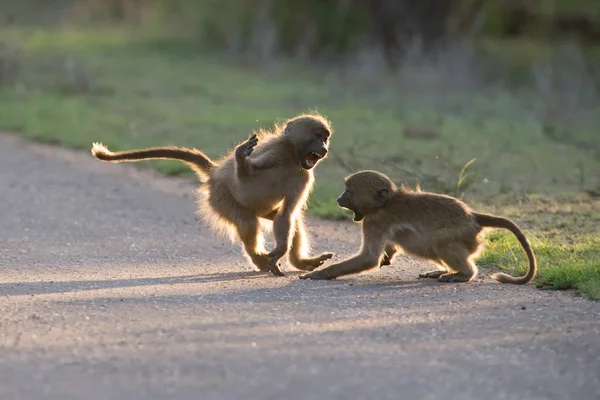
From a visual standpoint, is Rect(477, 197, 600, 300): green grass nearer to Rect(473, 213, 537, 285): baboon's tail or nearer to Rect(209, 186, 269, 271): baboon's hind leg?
Rect(473, 213, 537, 285): baboon's tail

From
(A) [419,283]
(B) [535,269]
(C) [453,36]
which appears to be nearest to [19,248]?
(A) [419,283]

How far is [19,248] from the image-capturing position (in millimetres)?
10383

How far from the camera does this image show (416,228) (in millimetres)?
8961

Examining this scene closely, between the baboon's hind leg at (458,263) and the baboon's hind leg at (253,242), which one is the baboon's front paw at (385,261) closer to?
the baboon's hind leg at (458,263)

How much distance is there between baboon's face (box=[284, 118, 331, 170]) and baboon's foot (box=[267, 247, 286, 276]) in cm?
69

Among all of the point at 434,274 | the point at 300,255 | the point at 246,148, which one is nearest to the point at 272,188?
the point at 246,148

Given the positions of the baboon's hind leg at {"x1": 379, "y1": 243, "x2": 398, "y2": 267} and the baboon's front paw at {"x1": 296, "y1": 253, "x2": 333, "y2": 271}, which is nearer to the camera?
the baboon's hind leg at {"x1": 379, "y1": 243, "x2": 398, "y2": 267}

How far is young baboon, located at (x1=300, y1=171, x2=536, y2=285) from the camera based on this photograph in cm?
891

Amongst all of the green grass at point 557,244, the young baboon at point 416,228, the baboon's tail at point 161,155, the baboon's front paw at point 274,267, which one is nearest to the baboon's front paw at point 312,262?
the baboon's front paw at point 274,267

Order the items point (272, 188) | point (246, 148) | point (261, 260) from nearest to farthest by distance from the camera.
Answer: point (246, 148)
point (272, 188)
point (261, 260)

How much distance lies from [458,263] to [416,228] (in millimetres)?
387

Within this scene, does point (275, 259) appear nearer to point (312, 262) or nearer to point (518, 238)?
point (312, 262)

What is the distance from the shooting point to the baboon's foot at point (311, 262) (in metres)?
9.67

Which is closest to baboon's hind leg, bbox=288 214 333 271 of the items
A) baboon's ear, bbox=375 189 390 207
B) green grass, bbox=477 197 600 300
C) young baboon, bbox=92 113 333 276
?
young baboon, bbox=92 113 333 276
